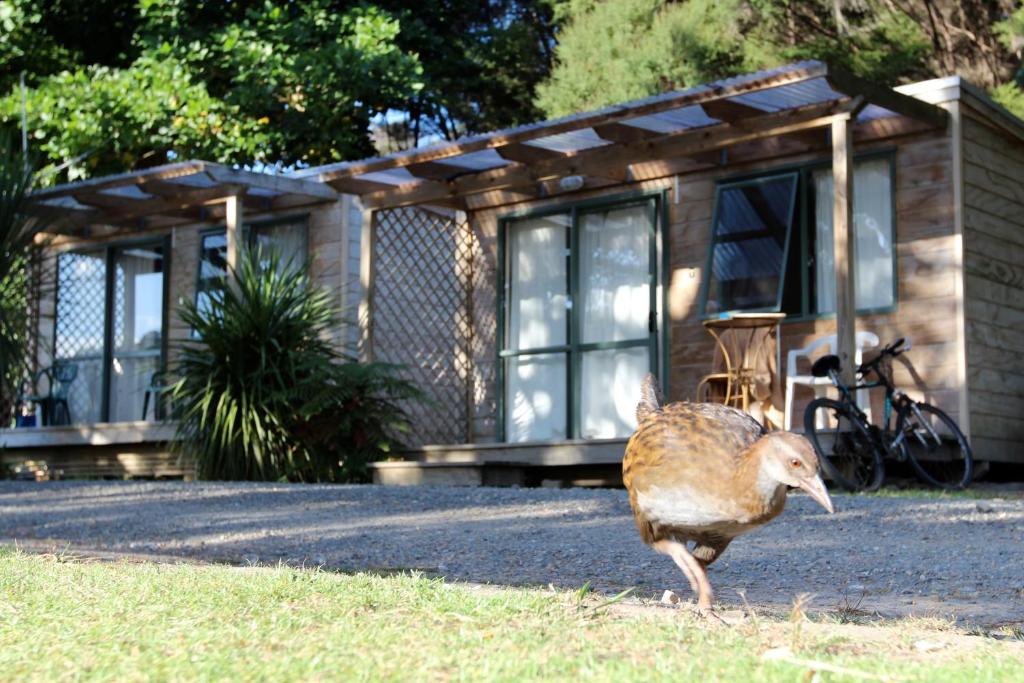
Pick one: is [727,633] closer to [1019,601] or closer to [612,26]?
[1019,601]

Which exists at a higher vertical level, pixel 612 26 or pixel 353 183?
pixel 612 26

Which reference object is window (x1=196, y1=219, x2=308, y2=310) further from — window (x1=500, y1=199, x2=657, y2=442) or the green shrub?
window (x1=500, y1=199, x2=657, y2=442)

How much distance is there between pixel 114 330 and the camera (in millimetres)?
15266

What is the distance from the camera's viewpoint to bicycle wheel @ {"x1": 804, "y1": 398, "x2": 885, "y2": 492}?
924 cm

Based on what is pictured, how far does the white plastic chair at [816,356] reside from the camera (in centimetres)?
1055

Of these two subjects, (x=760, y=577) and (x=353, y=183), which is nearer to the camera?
(x=760, y=577)

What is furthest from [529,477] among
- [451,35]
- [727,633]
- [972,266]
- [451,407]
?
[451,35]

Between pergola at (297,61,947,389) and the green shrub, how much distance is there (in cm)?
89

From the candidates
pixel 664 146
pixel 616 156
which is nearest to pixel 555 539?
pixel 664 146

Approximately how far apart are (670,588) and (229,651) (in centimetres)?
262

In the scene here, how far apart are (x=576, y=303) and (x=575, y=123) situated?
267 centimetres

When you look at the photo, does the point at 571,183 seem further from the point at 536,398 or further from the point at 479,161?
the point at 536,398

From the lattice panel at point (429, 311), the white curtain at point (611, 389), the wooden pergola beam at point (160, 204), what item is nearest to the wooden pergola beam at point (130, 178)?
the wooden pergola beam at point (160, 204)

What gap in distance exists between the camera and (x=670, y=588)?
529cm
